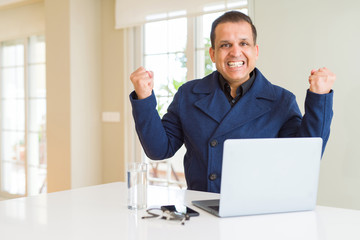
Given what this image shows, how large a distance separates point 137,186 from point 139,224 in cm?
18

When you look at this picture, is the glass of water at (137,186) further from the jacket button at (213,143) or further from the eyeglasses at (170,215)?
the jacket button at (213,143)

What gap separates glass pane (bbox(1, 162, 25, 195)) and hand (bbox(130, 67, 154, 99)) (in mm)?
4115

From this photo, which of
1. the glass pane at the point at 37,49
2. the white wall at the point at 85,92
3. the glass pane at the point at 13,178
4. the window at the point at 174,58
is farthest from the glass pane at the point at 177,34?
the glass pane at the point at 13,178

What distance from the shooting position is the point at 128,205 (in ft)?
4.03

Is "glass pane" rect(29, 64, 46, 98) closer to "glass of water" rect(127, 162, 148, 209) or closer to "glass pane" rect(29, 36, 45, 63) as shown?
"glass pane" rect(29, 36, 45, 63)

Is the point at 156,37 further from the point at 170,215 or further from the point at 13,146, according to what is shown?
the point at 170,215

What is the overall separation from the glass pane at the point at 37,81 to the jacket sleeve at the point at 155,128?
3406mm

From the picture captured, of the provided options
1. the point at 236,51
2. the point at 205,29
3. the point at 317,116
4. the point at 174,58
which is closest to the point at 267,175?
the point at 317,116

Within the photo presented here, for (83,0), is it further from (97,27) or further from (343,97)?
(343,97)

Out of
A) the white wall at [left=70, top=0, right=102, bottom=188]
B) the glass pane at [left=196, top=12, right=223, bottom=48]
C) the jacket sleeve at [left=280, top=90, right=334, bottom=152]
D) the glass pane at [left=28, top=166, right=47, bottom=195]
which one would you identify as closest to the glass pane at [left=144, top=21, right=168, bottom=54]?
the glass pane at [left=196, top=12, right=223, bottom=48]

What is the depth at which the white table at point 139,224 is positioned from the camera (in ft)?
3.18

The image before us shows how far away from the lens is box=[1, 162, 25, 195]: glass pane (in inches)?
201

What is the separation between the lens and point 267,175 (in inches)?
43.8

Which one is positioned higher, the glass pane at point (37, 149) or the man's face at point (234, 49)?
the man's face at point (234, 49)
